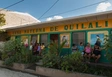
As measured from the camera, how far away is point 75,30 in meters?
10.0

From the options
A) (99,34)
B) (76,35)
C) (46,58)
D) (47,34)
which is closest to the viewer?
(46,58)

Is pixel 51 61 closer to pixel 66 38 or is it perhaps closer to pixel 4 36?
pixel 66 38

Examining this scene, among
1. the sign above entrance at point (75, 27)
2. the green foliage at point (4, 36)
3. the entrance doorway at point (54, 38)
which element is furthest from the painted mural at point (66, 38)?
the green foliage at point (4, 36)

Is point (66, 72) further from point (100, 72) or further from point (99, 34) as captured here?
point (99, 34)

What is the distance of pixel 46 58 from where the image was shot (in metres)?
8.23

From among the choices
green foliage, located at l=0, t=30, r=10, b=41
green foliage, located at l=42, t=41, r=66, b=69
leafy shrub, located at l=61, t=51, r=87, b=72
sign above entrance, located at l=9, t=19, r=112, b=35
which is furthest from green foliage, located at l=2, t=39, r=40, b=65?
green foliage, located at l=0, t=30, r=10, b=41

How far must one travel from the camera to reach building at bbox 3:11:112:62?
852 cm

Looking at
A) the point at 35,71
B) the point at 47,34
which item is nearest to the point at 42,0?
the point at 47,34

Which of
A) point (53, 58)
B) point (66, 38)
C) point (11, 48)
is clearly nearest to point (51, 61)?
point (53, 58)

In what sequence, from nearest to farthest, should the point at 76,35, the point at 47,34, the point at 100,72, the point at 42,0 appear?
the point at 100,72, the point at 76,35, the point at 47,34, the point at 42,0

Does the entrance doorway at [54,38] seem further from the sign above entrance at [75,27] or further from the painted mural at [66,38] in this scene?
the painted mural at [66,38]

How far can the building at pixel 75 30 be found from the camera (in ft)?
28.0

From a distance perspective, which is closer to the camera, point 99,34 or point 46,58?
point 46,58

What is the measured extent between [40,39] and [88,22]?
515cm
